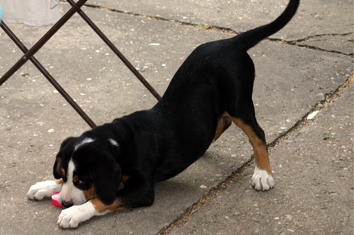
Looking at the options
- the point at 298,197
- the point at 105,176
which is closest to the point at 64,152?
the point at 105,176

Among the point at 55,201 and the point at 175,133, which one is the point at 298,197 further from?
the point at 55,201

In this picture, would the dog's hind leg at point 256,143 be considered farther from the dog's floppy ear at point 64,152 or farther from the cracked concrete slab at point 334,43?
the cracked concrete slab at point 334,43

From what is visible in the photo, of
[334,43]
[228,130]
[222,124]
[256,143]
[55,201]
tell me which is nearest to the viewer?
[55,201]

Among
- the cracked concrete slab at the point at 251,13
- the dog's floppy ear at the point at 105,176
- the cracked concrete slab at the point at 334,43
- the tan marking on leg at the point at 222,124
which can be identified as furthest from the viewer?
the cracked concrete slab at the point at 251,13

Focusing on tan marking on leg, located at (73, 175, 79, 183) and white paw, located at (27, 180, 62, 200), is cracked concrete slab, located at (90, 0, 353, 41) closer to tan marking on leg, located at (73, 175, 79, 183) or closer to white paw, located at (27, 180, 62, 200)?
white paw, located at (27, 180, 62, 200)

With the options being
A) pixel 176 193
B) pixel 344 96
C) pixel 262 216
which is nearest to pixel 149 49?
pixel 344 96

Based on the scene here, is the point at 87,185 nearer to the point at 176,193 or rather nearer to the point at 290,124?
the point at 176,193

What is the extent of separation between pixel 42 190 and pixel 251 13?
4369 mm

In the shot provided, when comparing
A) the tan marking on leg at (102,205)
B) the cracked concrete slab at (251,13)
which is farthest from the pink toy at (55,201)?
the cracked concrete slab at (251,13)

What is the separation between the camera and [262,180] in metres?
3.25

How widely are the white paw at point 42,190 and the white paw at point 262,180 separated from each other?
1353 mm

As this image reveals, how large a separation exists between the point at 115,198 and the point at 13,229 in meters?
0.67

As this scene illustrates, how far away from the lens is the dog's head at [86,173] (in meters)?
2.77

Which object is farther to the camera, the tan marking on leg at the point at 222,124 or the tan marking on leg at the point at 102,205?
the tan marking on leg at the point at 222,124
